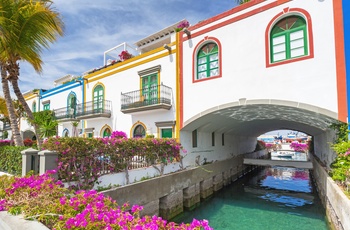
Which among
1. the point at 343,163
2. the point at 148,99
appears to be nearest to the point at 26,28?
the point at 148,99

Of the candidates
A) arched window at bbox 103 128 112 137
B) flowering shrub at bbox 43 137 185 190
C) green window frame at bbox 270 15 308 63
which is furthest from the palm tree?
green window frame at bbox 270 15 308 63

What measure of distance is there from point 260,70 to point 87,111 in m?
13.6

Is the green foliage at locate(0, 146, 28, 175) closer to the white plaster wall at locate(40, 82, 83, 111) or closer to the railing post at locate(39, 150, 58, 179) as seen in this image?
the railing post at locate(39, 150, 58, 179)

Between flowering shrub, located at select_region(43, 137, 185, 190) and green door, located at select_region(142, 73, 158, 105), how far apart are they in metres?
4.06

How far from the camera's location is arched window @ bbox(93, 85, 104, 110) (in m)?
17.6

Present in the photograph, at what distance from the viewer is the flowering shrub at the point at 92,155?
23.1ft

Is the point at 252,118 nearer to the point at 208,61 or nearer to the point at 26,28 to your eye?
the point at 208,61

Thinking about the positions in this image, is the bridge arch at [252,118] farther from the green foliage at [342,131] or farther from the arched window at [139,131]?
the arched window at [139,131]

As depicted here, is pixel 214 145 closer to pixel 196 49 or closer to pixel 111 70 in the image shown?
pixel 196 49

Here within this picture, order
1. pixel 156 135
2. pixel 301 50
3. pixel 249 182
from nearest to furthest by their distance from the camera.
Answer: pixel 301 50, pixel 156 135, pixel 249 182

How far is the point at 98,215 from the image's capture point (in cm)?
341

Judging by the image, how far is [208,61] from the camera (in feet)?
39.1

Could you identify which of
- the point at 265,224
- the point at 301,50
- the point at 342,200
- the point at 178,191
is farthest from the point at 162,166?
the point at 301,50

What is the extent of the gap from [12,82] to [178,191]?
386 inches
